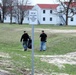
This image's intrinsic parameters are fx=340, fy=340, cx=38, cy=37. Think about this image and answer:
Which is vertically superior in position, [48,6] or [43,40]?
[48,6]

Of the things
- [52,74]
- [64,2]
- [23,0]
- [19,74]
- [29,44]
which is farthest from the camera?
[23,0]

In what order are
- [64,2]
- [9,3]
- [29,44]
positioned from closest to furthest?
1. [29,44]
2. [64,2]
3. [9,3]

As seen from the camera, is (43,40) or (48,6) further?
(48,6)

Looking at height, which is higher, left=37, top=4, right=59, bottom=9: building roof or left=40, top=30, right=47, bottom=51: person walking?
left=37, top=4, right=59, bottom=9: building roof

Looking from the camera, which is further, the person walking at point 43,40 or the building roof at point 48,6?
the building roof at point 48,6

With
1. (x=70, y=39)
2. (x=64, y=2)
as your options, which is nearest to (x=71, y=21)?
(x=64, y=2)

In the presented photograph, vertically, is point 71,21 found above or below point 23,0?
below

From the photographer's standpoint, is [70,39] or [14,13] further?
[14,13]

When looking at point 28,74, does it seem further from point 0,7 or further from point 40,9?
point 40,9

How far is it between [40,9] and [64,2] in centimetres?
3019

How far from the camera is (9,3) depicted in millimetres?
113938

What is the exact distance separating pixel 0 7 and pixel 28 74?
104 m

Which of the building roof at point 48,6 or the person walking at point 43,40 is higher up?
the building roof at point 48,6

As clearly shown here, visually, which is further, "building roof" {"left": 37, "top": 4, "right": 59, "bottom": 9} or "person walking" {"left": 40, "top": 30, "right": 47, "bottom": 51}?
"building roof" {"left": 37, "top": 4, "right": 59, "bottom": 9}
